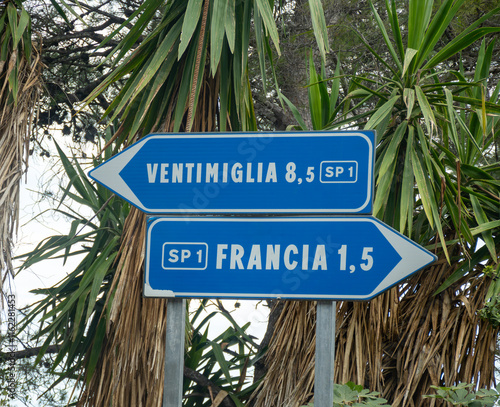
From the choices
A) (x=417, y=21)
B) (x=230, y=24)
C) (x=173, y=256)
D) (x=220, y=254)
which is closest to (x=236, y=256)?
(x=220, y=254)

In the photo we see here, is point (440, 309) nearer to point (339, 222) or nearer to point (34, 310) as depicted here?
point (339, 222)

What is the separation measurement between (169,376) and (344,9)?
4.88m

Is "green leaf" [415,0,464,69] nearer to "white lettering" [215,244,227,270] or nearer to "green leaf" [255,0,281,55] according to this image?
"green leaf" [255,0,281,55]

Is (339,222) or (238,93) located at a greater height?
(238,93)

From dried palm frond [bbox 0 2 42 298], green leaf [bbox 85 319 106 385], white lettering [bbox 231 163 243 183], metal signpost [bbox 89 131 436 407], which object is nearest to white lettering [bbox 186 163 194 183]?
metal signpost [bbox 89 131 436 407]

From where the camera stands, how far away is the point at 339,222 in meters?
1.50

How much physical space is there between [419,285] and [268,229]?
84.2 inches

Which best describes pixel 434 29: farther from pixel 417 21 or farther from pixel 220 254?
pixel 220 254

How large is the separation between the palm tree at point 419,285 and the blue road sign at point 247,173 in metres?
1.44

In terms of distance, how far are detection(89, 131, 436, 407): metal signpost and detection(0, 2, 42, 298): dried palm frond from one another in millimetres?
1926

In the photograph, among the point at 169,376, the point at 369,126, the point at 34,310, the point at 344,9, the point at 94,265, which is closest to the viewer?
the point at 169,376

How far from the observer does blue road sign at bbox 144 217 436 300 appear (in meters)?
1.46

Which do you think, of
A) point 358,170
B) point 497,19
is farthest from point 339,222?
point 497,19

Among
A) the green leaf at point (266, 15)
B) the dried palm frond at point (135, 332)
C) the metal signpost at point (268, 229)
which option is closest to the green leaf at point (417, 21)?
the green leaf at point (266, 15)
